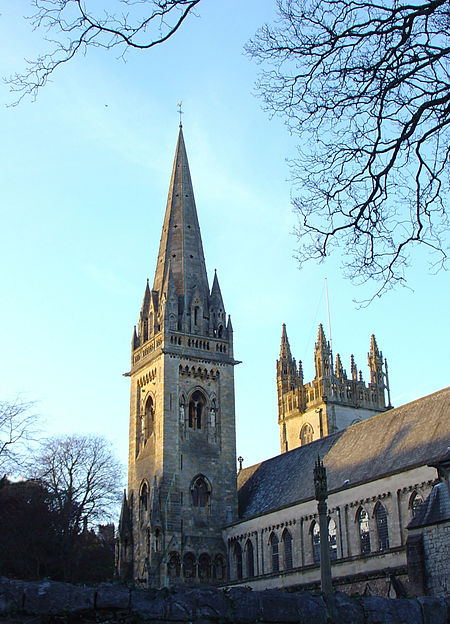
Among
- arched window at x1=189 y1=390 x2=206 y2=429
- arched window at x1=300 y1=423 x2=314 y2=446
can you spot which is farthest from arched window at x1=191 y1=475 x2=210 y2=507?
arched window at x1=300 y1=423 x2=314 y2=446

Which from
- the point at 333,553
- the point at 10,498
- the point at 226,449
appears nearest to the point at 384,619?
the point at 333,553

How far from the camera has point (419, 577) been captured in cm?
2700

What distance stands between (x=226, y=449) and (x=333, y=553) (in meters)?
14.0

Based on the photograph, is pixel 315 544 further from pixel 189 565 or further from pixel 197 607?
pixel 197 607

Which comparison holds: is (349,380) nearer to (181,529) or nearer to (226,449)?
(226,449)

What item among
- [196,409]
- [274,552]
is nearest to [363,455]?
[274,552]

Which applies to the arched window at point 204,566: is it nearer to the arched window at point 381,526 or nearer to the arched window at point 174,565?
the arched window at point 174,565

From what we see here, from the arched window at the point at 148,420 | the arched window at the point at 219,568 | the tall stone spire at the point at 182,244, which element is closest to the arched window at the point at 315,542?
the arched window at the point at 219,568

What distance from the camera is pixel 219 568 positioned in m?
48.4

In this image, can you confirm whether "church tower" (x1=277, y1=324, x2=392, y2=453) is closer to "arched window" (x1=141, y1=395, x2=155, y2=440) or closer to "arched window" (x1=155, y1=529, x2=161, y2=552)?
"arched window" (x1=141, y1=395, x2=155, y2=440)

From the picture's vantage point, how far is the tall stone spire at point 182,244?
2170 inches

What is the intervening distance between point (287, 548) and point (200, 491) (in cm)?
860

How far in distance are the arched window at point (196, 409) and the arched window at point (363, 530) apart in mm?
16066

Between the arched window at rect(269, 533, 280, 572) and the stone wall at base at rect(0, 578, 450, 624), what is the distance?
29.7 metres
